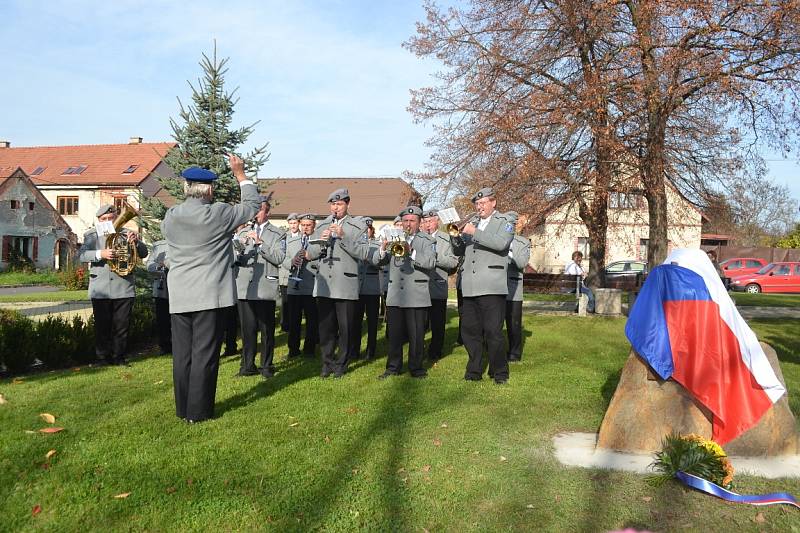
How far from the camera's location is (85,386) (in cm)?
754

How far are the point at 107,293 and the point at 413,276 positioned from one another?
14.0 ft

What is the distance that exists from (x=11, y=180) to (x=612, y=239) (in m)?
36.2

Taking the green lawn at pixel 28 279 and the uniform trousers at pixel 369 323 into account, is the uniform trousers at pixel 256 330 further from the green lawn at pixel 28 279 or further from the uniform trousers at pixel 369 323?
the green lawn at pixel 28 279

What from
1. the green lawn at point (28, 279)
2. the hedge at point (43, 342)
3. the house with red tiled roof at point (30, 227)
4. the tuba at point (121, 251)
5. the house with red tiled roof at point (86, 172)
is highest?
the house with red tiled roof at point (86, 172)

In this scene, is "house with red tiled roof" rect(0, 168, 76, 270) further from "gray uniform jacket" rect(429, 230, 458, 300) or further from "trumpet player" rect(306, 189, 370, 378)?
"trumpet player" rect(306, 189, 370, 378)

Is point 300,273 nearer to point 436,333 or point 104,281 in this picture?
point 436,333

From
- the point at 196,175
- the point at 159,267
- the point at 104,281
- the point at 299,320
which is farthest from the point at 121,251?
the point at 196,175

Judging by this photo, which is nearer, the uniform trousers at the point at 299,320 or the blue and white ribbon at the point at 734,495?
the blue and white ribbon at the point at 734,495

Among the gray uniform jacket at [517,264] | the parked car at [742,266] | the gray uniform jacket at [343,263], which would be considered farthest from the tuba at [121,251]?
the parked car at [742,266]

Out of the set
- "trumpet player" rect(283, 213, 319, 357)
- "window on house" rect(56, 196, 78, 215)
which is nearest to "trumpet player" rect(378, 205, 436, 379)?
"trumpet player" rect(283, 213, 319, 357)

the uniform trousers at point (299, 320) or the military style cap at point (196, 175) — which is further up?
the military style cap at point (196, 175)

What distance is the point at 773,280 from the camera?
30469mm

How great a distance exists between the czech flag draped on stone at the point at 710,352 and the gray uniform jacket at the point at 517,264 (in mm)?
4088

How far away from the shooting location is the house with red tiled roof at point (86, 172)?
45.2m
